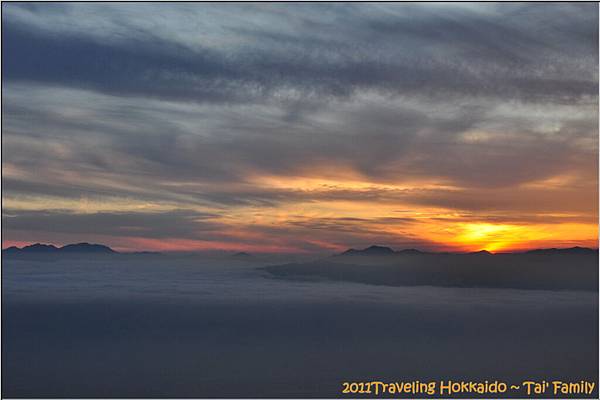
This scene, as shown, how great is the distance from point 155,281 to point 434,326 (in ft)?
388

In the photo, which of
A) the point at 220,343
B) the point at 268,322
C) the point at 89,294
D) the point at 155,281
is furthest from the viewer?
the point at 155,281

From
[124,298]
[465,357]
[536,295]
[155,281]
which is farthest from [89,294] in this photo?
[465,357]

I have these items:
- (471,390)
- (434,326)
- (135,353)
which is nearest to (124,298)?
(434,326)

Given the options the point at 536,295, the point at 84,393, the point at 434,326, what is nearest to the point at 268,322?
the point at 434,326

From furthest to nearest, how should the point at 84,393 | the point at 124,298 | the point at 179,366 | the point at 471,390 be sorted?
the point at 124,298
the point at 179,366
the point at 84,393
the point at 471,390

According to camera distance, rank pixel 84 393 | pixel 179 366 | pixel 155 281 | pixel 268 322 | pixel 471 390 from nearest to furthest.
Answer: pixel 471 390 → pixel 84 393 → pixel 179 366 → pixel 268 322 → pixel 155 281

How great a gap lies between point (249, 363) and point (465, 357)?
616 inches

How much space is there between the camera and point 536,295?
138250mm

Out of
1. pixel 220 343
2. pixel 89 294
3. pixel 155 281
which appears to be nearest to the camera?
pixel 220 343

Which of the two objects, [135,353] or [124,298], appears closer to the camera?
[135,353]

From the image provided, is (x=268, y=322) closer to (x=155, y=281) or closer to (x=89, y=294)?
(x=89, y=294)

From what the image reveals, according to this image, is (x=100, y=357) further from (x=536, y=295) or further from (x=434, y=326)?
(x=536, y=295)

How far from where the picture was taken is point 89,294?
134 m

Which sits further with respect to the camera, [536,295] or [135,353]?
[536,295]
